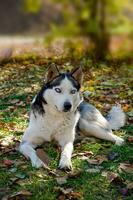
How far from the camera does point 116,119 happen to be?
24.1 feet

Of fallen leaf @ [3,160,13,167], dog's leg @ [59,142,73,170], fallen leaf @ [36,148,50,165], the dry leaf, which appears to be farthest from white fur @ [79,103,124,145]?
the dry leaf

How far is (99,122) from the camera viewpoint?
6906 millimetres

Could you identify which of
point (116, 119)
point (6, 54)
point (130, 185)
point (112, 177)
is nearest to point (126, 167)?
point (112, 177)

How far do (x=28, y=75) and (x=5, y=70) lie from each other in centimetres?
72

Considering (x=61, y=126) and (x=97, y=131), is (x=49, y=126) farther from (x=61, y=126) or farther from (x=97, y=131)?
(x=97, y=131)

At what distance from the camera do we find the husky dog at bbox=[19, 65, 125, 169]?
5992 millimetres

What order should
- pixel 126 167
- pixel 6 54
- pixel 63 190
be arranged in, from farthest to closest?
pixel 6 54 → pixel 126 167 → pixel 63 190

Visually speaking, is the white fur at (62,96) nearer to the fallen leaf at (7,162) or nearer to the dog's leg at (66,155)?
the dog's leg at (66,155)

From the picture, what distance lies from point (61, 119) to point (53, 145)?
1.25ft

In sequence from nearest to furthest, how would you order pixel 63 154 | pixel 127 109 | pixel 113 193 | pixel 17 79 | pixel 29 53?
pixel 113 193
pixel 63 154
pixel 127 109
pixel 17 79
pixel 29 53

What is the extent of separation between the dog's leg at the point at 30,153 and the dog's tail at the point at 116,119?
1418mm

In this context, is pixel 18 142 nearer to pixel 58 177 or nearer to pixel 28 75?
pixel 58 177

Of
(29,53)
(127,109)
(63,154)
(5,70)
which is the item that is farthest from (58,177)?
(29,53)

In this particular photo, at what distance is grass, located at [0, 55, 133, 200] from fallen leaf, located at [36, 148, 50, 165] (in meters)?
0.06
